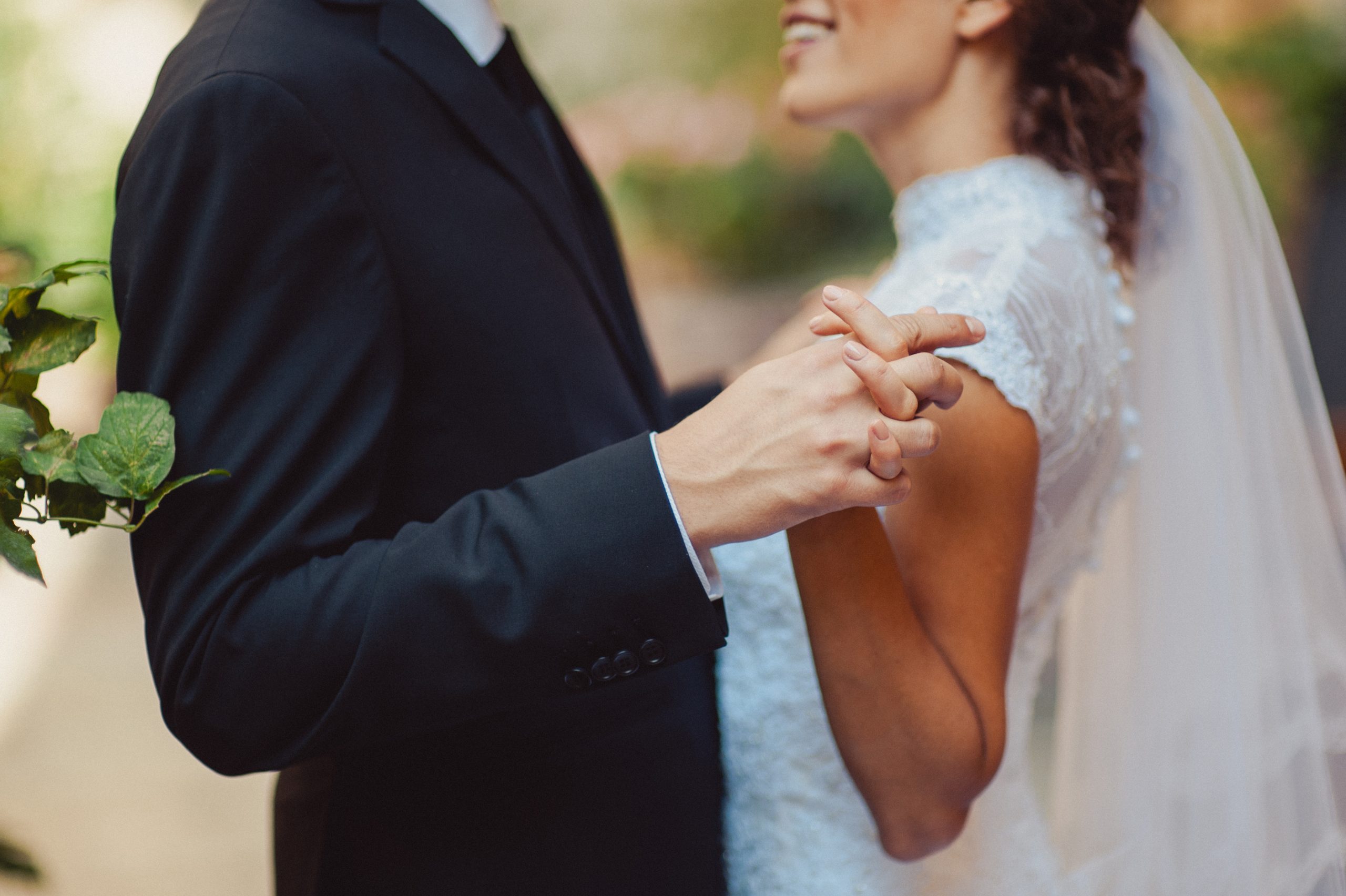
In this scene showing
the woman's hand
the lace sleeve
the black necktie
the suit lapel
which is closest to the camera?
the suit lapel

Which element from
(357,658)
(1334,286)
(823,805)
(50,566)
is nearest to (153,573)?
(357,658)

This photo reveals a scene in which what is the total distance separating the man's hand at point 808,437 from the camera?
1.00m

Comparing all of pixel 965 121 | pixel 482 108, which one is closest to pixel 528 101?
pixel 482 108

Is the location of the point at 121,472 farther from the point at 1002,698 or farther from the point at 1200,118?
the point at 1200,118

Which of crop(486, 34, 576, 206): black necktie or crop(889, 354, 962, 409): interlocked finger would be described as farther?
crop(486, 34, 576, 206): black necktie

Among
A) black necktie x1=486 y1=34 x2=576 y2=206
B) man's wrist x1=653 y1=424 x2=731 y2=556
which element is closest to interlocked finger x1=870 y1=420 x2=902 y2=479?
man's wrist x1=653 y1=424 x2=731 y2=556

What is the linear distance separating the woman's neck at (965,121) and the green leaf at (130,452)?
1.09 m

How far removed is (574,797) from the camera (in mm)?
1258

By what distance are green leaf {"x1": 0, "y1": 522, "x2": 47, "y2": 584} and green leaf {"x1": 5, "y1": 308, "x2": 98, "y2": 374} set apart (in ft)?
0.52

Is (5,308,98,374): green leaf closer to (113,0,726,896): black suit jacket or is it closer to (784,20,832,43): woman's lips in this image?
(113,0,726,896): black suit jacket

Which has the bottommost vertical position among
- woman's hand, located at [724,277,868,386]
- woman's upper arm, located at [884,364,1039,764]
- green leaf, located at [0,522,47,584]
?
woman's hand, located at [724,277,868,386]

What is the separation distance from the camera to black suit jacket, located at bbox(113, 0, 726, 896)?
1020mm

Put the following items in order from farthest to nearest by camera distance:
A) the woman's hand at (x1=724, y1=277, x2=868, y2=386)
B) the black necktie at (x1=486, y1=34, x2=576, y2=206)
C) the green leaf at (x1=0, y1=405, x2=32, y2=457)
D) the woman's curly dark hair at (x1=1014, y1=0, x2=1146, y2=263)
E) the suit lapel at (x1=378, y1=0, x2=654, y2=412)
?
the woman's hand at (x1=724, y1=277, x2=868, y2=386), the woman's curly dark hair at (x1=1014, y1=0, x2=1146, y2=263), the black necktie at (x1=486, y1=34, x2=576, y2=206), the suit lapel at (x1=378, y1=0, x2=654, y2=412), the green leaf at (x1=0, y1=405, x2=32, y2=457)

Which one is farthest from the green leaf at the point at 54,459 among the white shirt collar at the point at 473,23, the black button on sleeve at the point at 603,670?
the white shirt collar at the point at 473,23
